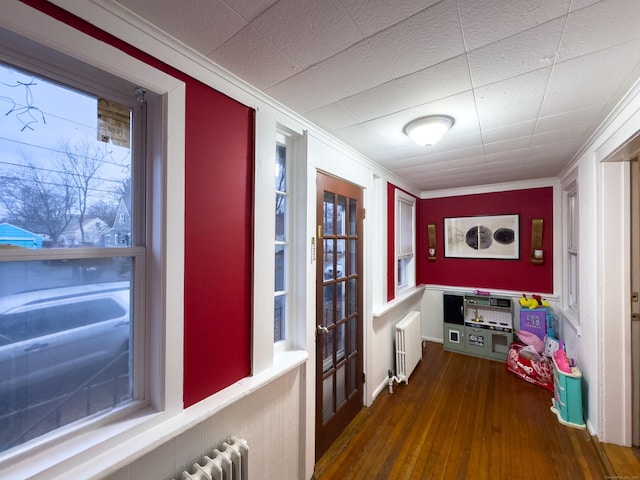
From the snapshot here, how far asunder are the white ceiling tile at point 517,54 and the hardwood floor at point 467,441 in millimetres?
2497

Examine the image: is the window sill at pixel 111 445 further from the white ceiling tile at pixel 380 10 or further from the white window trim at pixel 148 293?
the white ceiling tile at pixel 380 10

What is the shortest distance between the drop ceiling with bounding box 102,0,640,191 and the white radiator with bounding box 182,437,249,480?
70.0 inches

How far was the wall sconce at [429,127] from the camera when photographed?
1.78 metres

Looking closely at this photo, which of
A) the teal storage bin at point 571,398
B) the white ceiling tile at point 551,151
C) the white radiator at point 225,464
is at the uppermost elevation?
the white ceiling tile at point 551,151

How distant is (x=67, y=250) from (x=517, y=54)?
197 centimetres

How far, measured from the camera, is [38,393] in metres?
0.93

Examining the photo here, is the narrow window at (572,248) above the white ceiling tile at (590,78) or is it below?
below

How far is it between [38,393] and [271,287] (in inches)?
38.8

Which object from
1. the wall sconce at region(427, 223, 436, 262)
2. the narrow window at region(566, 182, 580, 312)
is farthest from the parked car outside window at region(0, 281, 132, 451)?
the wall sconce at region(427, 223, 436, 262)

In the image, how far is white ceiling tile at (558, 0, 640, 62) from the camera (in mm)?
951

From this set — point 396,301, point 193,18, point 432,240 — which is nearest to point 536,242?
point 432,240

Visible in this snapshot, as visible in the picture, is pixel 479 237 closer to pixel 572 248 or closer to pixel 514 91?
pixel 572 248

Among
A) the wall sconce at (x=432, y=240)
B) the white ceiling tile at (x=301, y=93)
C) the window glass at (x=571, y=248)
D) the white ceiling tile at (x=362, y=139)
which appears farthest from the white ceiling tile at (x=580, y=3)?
the wall sconce at (x=432, y=240)

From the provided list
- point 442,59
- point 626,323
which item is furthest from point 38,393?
point 626,323
